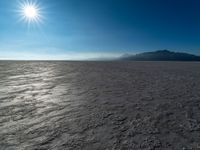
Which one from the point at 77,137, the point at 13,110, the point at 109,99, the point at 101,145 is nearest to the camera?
the point at 101,145

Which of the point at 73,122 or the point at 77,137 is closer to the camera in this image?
the point at 77,137

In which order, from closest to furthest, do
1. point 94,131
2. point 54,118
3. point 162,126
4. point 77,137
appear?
point 77,137, point 94,131, point 162,126, point 54,118

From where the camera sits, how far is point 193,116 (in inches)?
159

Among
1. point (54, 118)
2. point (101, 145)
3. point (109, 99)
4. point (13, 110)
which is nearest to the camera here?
point (101, 145)

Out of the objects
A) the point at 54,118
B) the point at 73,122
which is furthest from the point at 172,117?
the point at 54,118

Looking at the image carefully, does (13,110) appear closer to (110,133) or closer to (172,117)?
(110,133)

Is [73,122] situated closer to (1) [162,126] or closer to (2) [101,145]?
(2) [101,145]

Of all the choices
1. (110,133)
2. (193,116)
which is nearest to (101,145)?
(110,133)

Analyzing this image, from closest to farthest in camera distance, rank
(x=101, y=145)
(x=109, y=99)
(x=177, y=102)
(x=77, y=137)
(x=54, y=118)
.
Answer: (x=101, y=145)
(x=77, y=137)
(x=54, y=118)
(x=177, y=102)
(x=109, y=99)

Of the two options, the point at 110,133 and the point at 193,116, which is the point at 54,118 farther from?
the point at 193,116

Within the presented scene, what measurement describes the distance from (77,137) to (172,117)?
226cm

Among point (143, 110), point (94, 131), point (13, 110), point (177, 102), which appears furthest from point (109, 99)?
point (13, 110)

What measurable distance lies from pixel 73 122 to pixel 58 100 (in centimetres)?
182

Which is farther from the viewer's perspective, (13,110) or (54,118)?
(13,110)
